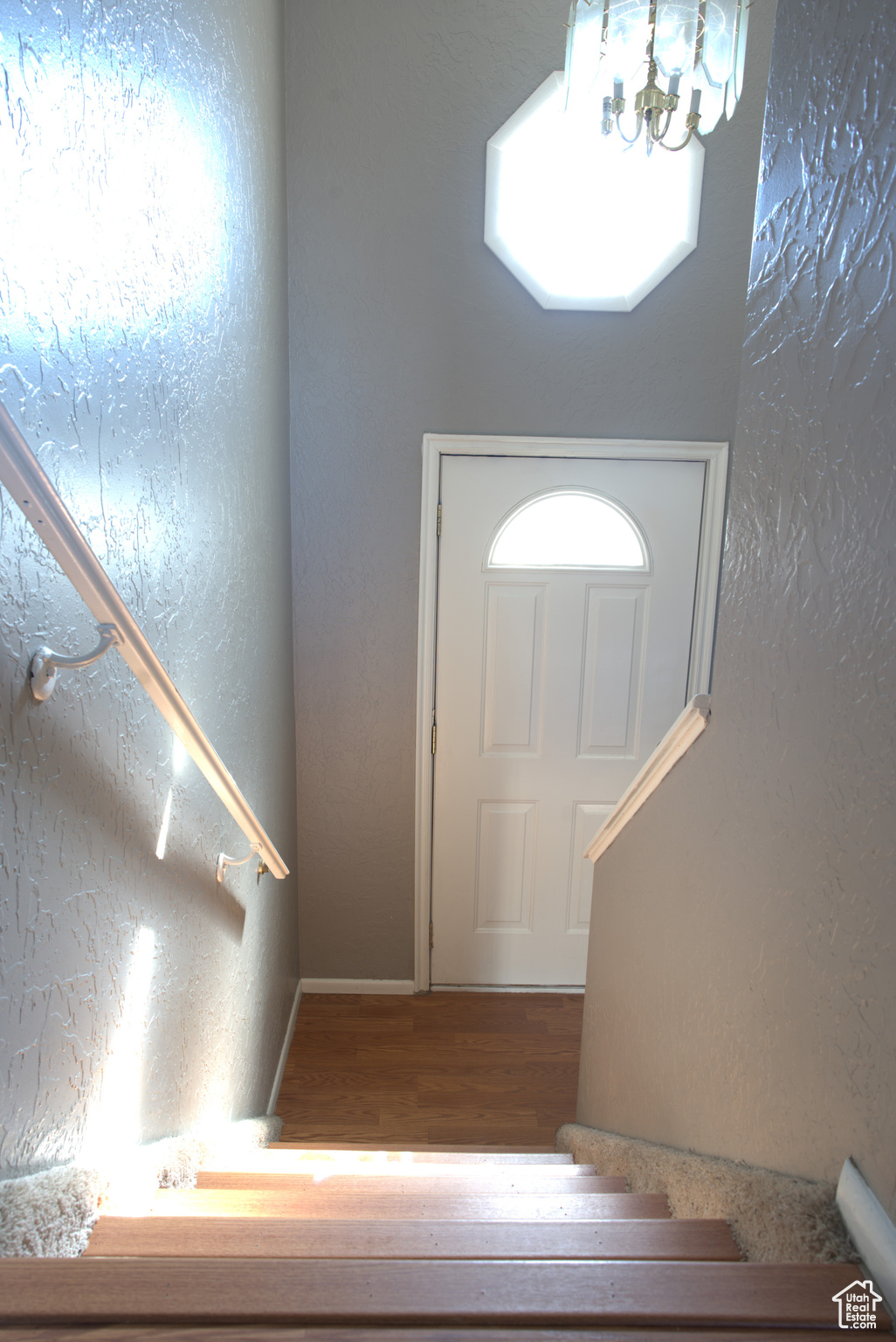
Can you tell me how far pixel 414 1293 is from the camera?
0.82 metres

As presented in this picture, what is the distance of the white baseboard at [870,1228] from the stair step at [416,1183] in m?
0.70

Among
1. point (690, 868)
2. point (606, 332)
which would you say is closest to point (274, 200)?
point (606, 332)

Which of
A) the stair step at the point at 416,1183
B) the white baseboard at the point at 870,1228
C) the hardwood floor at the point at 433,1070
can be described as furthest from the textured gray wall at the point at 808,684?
the hardwood floor at the point at 433,1070

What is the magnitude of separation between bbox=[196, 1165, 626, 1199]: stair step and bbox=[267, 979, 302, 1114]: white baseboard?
44.2 inches

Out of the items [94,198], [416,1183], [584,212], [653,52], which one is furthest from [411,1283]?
[584,212]

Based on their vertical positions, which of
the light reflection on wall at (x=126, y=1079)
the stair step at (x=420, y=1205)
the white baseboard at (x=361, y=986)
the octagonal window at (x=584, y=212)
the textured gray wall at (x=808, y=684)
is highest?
the octagonal window at (x=584, y=212)

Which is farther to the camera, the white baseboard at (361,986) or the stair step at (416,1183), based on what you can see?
the white baseboard at (361,986)

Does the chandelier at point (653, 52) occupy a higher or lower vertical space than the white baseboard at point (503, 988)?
higher

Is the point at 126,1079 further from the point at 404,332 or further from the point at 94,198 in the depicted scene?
the point at 404,332

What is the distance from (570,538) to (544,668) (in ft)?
1.58

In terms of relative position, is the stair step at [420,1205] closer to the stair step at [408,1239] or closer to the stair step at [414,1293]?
the stair step at [408,1239]

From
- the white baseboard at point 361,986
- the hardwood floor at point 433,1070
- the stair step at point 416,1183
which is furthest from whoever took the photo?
the white baseboard at point 361,986

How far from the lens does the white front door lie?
9.78 ft

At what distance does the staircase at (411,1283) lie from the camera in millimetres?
772
